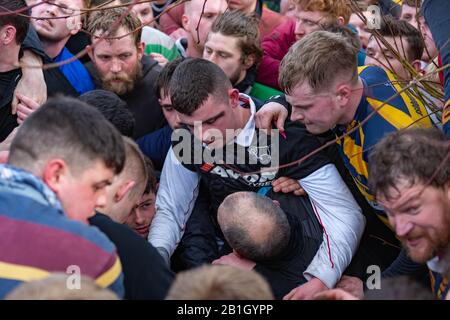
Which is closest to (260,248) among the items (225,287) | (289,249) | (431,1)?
(289,249)

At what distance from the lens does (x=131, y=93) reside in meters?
4.66

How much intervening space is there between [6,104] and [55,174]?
6.44ft

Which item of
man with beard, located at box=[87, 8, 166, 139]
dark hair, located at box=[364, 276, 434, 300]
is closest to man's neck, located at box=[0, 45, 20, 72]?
man with beard, located at box=[87, 8, 166, 139]

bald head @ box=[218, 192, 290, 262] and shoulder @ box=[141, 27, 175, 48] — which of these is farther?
shoulder @ box=[141, 27, 175, 48]

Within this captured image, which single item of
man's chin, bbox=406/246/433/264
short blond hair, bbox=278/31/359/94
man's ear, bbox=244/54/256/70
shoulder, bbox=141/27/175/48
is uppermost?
short blond hair, bbox=278/31/359/94

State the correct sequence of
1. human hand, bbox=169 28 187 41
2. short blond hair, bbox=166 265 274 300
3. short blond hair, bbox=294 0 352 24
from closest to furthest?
1. short blond hair, bbox=166 265 274 300
2. short blond hair, bbox=294 0 352 24
3. human hand, bbox=169 28 187 41

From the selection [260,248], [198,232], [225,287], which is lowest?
[198,232]

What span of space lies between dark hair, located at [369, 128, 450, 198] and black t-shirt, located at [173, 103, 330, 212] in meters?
0.81

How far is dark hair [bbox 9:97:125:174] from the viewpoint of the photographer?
2.35 metres

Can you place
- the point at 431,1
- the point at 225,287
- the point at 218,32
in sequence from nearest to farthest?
the point at 225,287
the point at 431,1
the point at 218,32

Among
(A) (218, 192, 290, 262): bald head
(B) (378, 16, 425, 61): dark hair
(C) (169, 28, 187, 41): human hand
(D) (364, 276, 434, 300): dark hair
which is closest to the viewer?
(D) (364, 276, 434, 300): dark hair

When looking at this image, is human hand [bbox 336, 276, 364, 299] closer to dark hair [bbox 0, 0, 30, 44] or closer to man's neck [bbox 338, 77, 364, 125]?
man's neck [bbox 338, 77, 364, 125]
